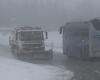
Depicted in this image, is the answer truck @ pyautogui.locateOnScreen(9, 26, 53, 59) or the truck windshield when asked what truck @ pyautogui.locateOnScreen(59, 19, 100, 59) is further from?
the truck windshield

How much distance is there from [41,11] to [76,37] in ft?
257

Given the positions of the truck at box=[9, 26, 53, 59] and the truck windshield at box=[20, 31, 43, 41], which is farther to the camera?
the truck windshield at box=[20, 31, 43, 41]

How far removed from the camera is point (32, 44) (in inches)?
1382

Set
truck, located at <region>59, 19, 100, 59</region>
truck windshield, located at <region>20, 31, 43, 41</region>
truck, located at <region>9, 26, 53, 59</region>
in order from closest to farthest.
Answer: truck, located at <region>59, 19, 100, 59</region>
truck, located at <region>9, 26, 53, 59</region>
truck windshield, located at <region>20, 31, 43, 41</region>

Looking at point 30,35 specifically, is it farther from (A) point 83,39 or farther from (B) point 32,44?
(A) point 83,39

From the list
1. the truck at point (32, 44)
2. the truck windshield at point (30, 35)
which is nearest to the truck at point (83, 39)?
the truck at point (32, 44)

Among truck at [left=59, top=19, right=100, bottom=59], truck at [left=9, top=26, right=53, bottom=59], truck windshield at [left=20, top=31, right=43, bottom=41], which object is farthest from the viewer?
truck windshield at [left=20, top=31, right=43, bottom=41]

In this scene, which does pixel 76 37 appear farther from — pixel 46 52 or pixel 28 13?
pixel 28 13

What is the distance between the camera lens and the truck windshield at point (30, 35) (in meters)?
35.3

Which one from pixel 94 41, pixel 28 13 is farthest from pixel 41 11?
pixel 94 41

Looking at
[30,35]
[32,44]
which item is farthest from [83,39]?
[30,35]

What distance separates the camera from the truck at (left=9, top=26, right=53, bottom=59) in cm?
3453

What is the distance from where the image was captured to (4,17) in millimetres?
113000

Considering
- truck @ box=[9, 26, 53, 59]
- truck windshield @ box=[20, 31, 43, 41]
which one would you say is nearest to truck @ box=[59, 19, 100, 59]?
truck @ box=[9, 26, 53, 59]
